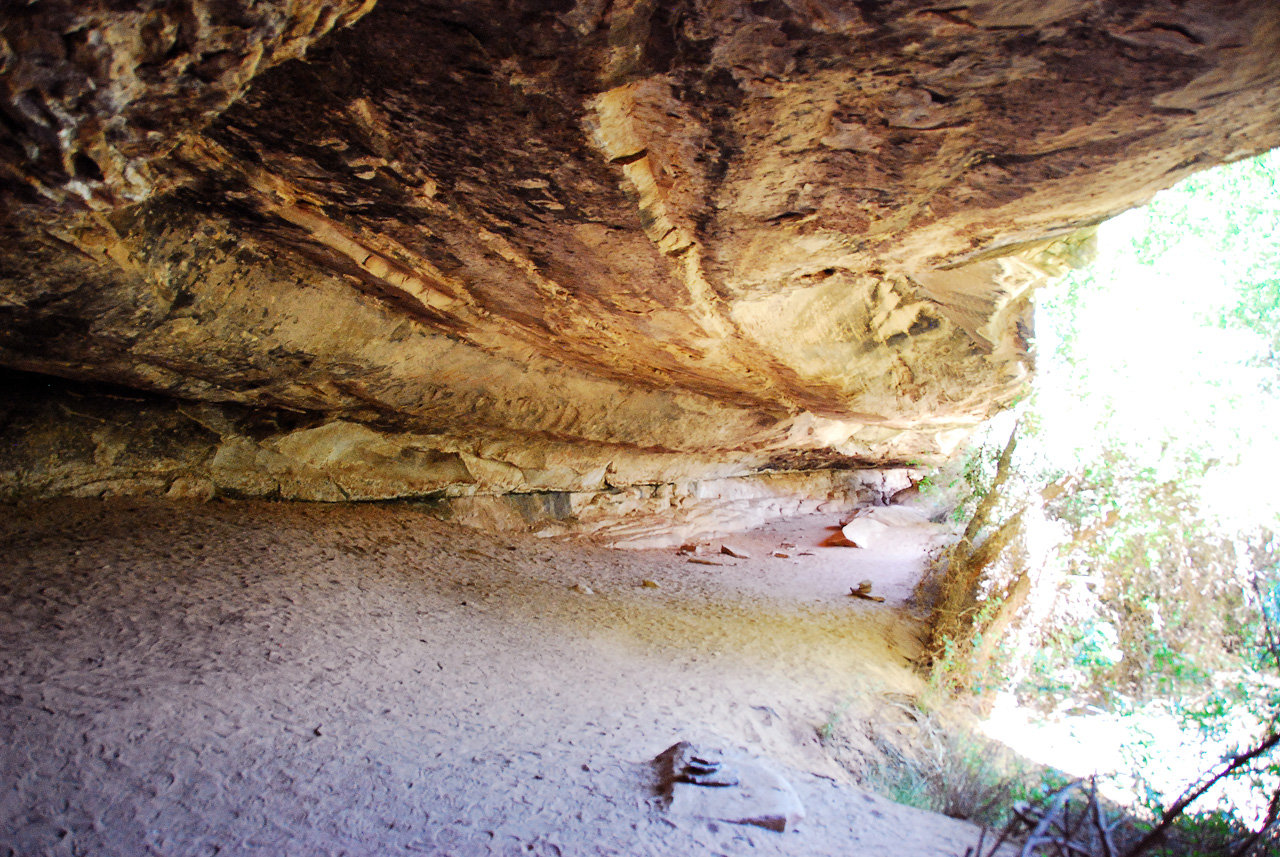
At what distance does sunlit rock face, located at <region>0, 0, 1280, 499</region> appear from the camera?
174 centimetres

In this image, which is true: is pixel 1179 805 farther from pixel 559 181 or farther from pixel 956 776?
pixel 559 181

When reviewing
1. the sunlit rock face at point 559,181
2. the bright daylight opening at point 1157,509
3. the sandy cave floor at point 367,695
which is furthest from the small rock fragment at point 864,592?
the sunlit rock face at point 559,181

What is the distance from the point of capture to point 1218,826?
3467 millimetres

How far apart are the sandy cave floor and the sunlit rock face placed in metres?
1.33

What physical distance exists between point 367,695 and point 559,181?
9.81 ft

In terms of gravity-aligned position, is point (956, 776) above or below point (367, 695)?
below

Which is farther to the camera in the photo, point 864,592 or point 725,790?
point 864,592

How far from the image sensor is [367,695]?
12.0 feet

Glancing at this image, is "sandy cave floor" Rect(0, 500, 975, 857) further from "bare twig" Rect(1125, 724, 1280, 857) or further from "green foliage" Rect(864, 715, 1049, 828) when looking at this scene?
"bare twig" Rect(1125, 724, 1280, 857)

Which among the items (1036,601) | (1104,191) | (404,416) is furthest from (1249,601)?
(404,416)

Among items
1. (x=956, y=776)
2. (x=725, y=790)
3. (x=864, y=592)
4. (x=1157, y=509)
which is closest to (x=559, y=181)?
(x=725, y=790)

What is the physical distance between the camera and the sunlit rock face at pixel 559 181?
1.74 metres

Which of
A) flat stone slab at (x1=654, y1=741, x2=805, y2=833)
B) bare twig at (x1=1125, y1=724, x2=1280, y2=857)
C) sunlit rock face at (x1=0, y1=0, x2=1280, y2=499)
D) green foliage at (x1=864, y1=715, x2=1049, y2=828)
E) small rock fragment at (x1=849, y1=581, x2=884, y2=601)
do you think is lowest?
small rock fragment at (x1=849, y1=581, x2=884, y2=601)

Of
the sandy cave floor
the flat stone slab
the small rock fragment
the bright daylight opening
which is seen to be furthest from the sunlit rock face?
the small rock fragment
